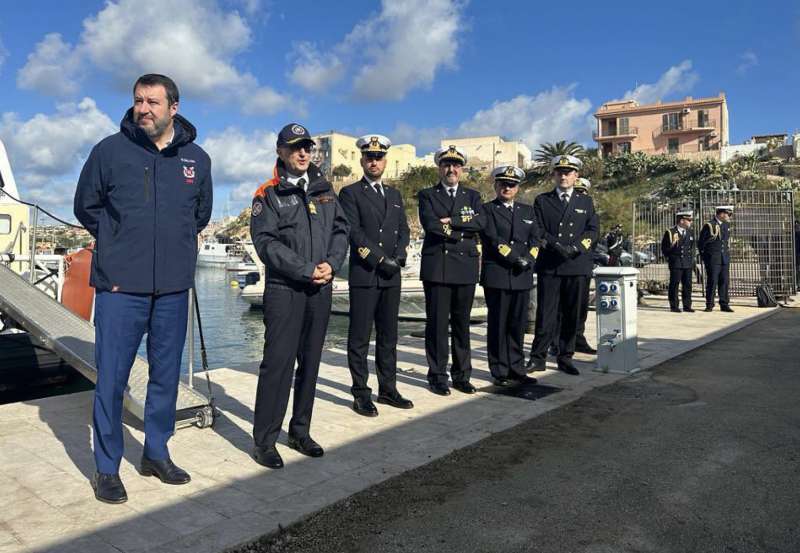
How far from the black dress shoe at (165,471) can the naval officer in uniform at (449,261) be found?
102 inches

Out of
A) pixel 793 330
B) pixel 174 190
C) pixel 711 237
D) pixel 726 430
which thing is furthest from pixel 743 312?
A: pixel 174 190

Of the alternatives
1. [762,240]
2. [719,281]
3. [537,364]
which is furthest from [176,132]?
[762,240]

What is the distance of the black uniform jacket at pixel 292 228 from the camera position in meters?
3.62

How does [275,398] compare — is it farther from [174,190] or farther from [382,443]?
[174,190]

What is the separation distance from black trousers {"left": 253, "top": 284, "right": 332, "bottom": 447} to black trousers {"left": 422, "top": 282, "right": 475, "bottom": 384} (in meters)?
1.71

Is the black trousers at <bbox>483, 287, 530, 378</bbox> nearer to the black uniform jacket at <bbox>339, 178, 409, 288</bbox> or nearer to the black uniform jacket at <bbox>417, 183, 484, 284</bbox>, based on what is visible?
the black uniform jacket at <bbox>417, 183, 484, 284</bbox>

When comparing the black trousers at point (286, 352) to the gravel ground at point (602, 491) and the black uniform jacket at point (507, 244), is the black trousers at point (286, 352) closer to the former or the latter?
the gravel ground at point (602, 491)

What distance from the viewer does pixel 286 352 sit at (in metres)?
3.75

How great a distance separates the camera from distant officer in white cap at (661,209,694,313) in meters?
11.8

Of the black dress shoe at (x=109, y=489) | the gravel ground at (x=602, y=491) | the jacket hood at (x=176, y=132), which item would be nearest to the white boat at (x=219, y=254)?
the gravel ground at (x=602, y=491)

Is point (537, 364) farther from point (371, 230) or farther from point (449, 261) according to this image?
point (371, 230)

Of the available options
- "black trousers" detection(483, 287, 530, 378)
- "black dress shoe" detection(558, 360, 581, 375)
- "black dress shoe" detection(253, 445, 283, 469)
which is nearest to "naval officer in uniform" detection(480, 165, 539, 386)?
"black trousers" detection(483, 287, 530, 378)

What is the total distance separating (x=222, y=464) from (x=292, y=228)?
4.84 feet

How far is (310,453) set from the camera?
12.5ft
